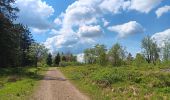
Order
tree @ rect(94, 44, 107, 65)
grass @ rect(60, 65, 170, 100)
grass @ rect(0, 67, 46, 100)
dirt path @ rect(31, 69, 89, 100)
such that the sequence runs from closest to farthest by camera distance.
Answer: grass @ rect(60, 65, 170, 100) → dirt path @ rect(31, 69, 89, 100) → grass @ rect(0, 67, 46, 100) → tree @ rect(94, 44, 107, 65)

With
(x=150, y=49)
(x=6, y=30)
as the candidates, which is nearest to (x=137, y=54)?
(x=150, y=49)

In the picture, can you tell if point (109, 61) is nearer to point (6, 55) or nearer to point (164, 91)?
point (6, 55)

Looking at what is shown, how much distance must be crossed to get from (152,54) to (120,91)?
372 feet

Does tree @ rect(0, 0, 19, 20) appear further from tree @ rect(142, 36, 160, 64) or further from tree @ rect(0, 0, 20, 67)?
tree @ rect(142, 36, 160, 64)

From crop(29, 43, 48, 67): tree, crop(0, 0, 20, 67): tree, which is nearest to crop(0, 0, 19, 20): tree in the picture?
crop(0, 0, 20, 67): tree

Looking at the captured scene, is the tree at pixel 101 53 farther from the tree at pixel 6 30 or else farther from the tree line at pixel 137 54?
the tree at pixel 6 30

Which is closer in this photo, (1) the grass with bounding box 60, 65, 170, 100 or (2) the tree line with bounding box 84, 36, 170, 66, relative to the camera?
(1) the grass with bounding box 60, 65, 170, 100

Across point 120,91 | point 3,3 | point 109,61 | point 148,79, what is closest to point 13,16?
point 3,3

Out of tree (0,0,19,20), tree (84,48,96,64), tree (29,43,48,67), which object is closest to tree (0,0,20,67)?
tree (0,0,19,20)

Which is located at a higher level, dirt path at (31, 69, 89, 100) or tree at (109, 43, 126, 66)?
tree at (109, 43, 126, 66)

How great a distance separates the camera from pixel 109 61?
4961 inches

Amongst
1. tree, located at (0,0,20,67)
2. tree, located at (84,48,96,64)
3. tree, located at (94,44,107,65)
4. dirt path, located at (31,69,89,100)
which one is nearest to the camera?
dirt path, located at (31,69,89,100)

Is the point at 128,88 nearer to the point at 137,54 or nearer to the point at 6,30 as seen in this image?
the point at 6,30

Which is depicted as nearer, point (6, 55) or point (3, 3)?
point (3, 3)
